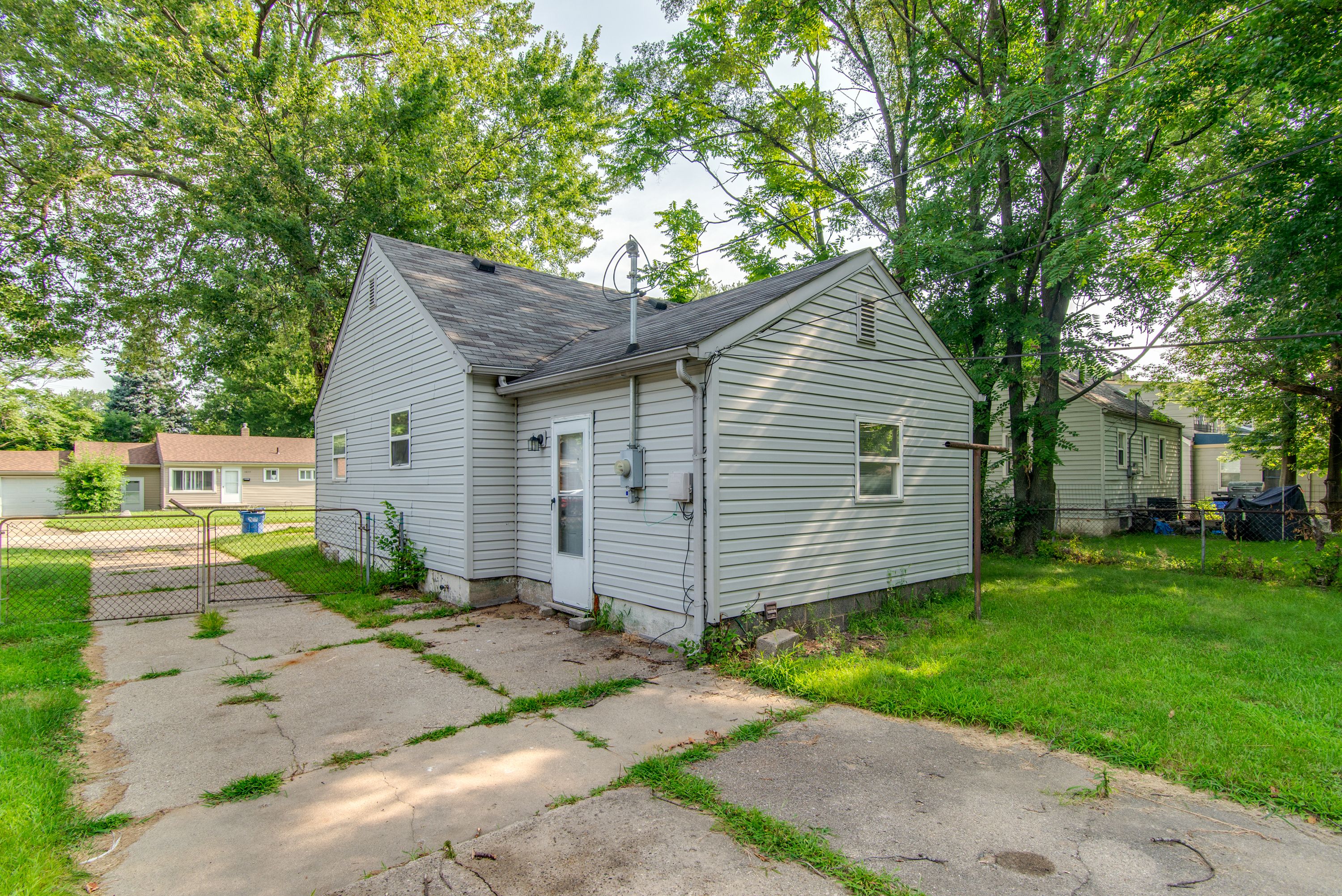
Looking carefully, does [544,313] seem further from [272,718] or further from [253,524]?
[253,524]

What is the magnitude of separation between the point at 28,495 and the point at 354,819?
3908 centimetres

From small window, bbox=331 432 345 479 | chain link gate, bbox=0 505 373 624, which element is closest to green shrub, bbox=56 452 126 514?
chain link gate, bbox=0 505 373 624

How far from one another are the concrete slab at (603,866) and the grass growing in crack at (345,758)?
1.36 meters

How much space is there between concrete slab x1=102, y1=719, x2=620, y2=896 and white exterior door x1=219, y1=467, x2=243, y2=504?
33997mm

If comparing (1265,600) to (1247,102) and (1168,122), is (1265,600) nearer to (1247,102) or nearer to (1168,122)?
(1168,122)

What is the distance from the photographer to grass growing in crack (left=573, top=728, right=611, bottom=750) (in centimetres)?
414

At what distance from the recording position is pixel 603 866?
2.84 meters

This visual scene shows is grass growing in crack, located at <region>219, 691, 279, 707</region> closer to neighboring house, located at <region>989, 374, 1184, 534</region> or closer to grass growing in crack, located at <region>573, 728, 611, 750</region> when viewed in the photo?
grass growing in crack, located at <region>573, 728, 611, 750</region>

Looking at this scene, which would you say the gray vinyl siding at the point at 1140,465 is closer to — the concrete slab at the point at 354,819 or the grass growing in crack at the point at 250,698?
the concrete slab at the point at 354,819

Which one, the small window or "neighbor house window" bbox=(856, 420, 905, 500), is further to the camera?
the small window

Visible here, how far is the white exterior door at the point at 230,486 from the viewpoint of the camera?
102ft

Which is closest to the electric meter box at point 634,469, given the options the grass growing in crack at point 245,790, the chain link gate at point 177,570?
the grass growing in crack at point 245,790

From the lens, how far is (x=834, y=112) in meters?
15.6

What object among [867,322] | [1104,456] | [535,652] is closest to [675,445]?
[535,652]
